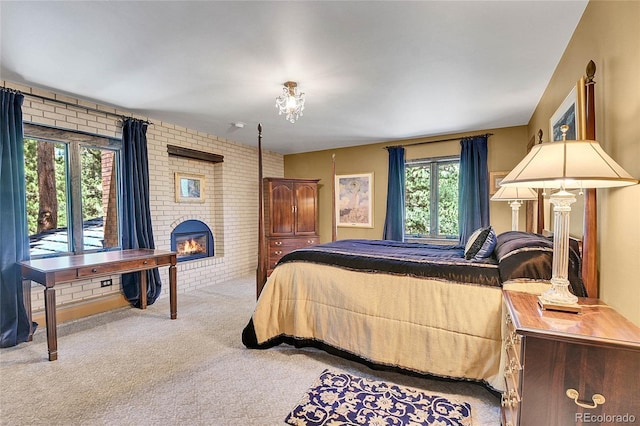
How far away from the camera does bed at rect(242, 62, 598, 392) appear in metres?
1.73

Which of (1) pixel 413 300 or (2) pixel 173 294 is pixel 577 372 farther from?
(2) pixel 173 294

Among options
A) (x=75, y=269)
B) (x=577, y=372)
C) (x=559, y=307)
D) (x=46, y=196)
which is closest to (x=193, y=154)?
(x=46, y=196)

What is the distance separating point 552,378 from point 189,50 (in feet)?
9.19

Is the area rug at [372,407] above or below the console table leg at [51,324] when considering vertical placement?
below

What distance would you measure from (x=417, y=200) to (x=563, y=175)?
12.9ft

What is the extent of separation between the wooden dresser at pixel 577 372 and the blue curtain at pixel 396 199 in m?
3.79

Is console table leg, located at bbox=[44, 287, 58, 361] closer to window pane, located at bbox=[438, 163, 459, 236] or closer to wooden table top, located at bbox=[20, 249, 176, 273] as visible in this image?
wooden table top, located at bbox=[20, 249, 176, 273]

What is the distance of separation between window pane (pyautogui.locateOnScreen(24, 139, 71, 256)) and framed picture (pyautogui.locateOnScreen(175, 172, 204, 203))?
1.35 m

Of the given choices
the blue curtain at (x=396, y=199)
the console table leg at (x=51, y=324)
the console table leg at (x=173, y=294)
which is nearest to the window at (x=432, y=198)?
the blue curtain at (x=396, y=199)

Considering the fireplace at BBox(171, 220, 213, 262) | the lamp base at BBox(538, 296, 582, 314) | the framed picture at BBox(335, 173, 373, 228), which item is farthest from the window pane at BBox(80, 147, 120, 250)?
the lamp base at BBox(538, 296, 582, 314)

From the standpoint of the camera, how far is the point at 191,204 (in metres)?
4.59

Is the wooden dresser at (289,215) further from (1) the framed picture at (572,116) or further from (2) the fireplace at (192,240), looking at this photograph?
(1) the framed picture at (572,116)

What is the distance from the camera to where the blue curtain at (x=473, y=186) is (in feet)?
14.1

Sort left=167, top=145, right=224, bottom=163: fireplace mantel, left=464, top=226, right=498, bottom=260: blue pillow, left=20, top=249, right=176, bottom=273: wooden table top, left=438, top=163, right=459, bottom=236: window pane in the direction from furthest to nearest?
left=438, top=163, right=459, bottom=236: window pane < left=167, top=145, right=224, bottom=163: fireplace mantel < left=20, top=249, right=176, bottom=273: wooden table top < left=464, top=226, right=498, bottom=260: blue pillow
